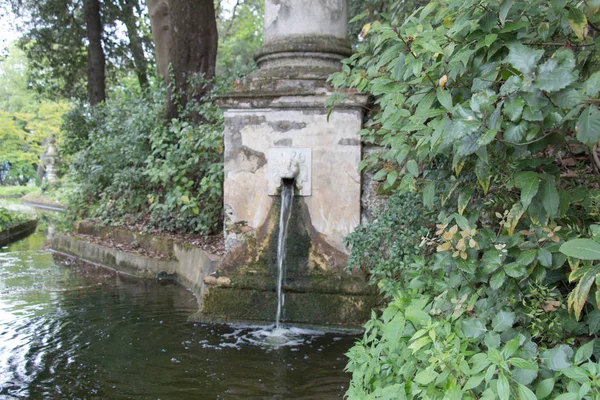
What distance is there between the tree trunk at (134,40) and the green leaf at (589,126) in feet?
48.3

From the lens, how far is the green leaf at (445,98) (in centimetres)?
207

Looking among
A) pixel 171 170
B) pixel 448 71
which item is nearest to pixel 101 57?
pixel 171 170

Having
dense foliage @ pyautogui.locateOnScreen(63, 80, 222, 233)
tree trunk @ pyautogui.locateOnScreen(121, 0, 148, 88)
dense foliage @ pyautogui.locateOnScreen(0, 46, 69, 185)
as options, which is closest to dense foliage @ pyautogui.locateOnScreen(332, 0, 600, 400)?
dense foliage @ pyautogui.locateOnScreen(63, 80, 222, 233)

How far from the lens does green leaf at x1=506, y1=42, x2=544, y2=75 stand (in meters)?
1.78

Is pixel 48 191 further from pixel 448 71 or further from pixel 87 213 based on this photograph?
pixel 448 71

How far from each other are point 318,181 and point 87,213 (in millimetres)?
6261

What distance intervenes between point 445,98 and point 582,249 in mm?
774

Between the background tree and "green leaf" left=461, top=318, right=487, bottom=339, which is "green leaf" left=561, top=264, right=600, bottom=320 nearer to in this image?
"green leaf" left=461, top=318, right=487, bottom=339

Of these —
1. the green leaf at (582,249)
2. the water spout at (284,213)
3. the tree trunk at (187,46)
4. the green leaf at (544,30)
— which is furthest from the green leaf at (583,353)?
the tree trunk at (187,46)

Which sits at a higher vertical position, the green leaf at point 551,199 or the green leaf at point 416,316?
the green leaf at point 551,199

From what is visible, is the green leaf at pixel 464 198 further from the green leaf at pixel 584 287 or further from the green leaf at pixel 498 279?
the green leaf at pixel 584 287

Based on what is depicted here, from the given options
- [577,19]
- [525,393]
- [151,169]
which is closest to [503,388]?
[525,393]

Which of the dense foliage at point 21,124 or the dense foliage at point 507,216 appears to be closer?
the dense foliage at point 507,216

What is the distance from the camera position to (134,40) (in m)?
16.0
